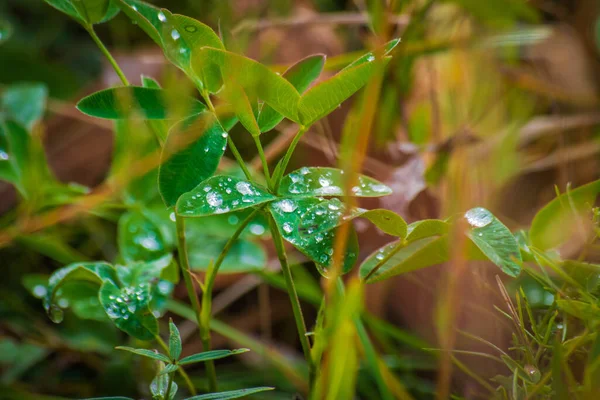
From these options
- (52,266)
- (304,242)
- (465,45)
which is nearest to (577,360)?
(304,242)

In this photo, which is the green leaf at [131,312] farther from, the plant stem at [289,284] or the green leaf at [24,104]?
the green leaf at [24,104]

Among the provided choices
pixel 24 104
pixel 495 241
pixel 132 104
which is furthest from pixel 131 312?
pixel 24 104

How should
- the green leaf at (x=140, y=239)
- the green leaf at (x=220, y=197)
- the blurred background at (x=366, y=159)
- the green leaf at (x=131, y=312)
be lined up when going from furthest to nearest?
the blurred background at (x=366, y=159) → the green leaf at (x=140, y=239) → the green leaf at (x=131, y=312) → the green leaf at (x=220, y=197)

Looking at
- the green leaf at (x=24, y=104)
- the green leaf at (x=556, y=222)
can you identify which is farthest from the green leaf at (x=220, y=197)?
the green leaf at (x=24, y=104)

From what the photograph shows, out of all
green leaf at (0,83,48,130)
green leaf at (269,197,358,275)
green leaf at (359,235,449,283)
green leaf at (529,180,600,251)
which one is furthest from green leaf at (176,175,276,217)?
green leaf at (0,83,48,130)

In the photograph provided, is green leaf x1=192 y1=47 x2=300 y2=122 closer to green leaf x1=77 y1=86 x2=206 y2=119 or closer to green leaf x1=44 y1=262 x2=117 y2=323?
green leaf x1=77 y1=86 x2=206 y2=119
